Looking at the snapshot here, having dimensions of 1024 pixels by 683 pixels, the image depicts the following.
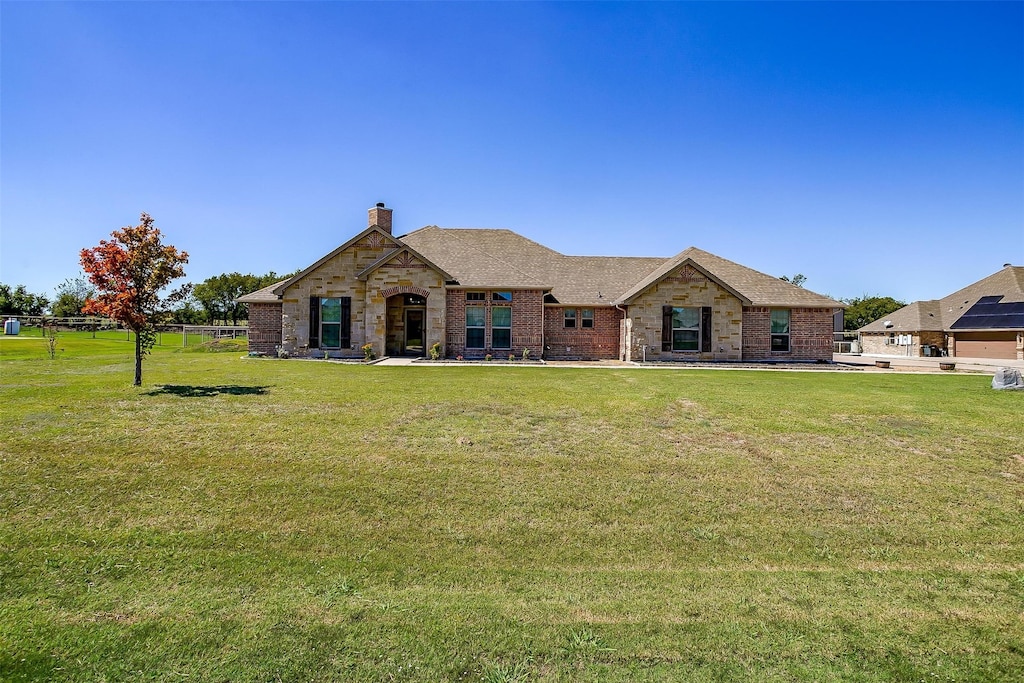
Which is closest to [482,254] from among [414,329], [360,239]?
[414,329]

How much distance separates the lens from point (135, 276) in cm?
1346

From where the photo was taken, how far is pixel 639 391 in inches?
569

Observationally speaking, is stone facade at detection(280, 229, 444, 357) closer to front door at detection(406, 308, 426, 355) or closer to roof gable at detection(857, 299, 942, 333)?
front door at detection(406, 308, 426, 355)

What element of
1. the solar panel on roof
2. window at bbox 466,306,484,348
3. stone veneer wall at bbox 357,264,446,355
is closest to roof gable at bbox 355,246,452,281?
stone veneer wall at bbox 357,264,446,355

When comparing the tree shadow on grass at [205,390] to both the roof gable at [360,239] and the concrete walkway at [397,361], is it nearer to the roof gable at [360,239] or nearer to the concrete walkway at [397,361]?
the concrete walkway at [397,361]

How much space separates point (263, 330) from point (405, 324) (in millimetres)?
7005

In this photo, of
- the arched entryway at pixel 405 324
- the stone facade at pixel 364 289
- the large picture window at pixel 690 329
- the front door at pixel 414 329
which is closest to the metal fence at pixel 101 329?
the stone facade at pixel 364 289

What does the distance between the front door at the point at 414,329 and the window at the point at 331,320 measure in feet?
12.2

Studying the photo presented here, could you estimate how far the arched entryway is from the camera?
26302 millimetres

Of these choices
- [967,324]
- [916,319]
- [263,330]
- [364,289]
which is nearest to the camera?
[364,289]

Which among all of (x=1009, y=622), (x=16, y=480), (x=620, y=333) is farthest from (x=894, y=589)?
(x=620, y=333)

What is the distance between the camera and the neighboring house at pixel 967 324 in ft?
119

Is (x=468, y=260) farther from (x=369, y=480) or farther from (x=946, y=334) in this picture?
(x=946, y=334)

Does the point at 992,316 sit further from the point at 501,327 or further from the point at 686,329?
the point at 501,327
